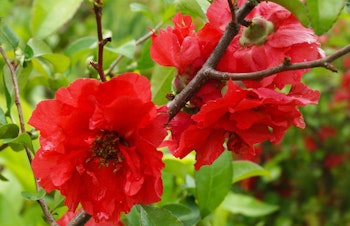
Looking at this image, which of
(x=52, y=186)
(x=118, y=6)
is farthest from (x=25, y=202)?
(x=118, y=6)

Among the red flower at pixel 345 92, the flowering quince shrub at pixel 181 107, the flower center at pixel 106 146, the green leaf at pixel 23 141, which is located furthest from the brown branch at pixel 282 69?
the red flower at pixel 345 92

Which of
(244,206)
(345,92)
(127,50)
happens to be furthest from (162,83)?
(345,92)

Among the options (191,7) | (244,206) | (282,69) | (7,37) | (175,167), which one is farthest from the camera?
(244,206)

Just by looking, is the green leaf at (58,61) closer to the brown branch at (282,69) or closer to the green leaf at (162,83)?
the green leaf at (162,83)

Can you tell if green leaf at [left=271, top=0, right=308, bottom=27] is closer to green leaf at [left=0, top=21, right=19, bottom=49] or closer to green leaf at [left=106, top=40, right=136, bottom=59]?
green leaf at [left=106, top=40, right=136, bottom=59]

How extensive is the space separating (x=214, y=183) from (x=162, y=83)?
224 mm

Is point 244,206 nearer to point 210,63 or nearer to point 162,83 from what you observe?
point 162,83

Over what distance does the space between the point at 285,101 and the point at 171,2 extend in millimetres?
412

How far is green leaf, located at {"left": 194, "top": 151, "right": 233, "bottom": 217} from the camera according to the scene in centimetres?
102

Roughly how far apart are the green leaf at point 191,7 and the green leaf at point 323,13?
23cm

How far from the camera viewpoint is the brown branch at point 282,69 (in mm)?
586

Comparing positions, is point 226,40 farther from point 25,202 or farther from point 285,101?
point 25,202

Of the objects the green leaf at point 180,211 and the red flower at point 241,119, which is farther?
the green leaf at point 180,211

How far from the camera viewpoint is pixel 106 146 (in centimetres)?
68
